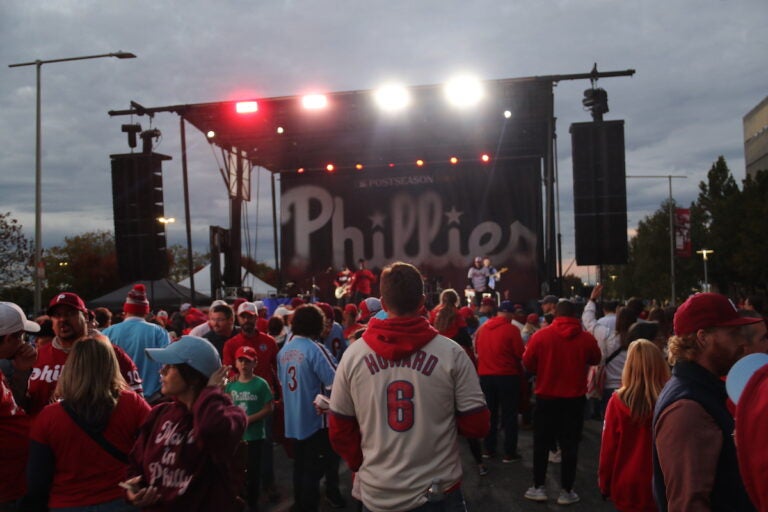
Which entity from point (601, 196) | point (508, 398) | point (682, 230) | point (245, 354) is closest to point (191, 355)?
point (245, 354)

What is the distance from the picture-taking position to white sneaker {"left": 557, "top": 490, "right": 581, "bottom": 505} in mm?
5817

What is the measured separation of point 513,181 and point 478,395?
20402 millimetres

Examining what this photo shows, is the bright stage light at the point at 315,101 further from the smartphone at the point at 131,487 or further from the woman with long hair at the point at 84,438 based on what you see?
the smartphone at the point at 131,487

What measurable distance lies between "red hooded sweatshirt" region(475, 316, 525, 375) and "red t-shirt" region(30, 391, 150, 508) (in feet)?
16.4

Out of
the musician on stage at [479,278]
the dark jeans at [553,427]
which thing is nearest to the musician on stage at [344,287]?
the musician on stage at [479,278]

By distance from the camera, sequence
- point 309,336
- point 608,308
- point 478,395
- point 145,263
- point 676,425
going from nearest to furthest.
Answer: point 676,425 < point 478,395 < point 309,336 < point 608,308 < point 145,263

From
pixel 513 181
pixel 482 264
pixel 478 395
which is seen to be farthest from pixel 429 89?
pixel 478 395

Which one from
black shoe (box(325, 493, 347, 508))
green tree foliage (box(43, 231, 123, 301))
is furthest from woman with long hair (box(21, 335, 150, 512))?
green tree foliage (box(43, 231, 123, 301))

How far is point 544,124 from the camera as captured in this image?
2042cm

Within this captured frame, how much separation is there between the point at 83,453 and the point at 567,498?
4239 mm

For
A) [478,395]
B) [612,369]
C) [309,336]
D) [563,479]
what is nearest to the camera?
[478,395]

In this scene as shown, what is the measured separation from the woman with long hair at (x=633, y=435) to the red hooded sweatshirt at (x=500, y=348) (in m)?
3.75

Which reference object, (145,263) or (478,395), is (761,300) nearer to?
(478,395)

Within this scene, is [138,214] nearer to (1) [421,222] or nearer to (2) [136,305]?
(1) [421,222]
